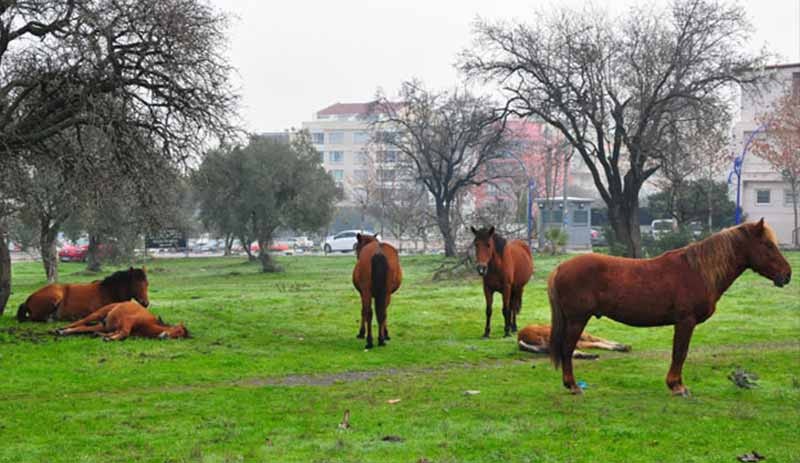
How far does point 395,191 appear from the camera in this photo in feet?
248

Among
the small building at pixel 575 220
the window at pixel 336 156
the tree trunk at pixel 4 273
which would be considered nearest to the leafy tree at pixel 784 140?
the small building at pixel 575 220

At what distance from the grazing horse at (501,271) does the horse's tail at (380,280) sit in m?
1.52

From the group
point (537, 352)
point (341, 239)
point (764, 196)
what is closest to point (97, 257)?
point (341, 239)

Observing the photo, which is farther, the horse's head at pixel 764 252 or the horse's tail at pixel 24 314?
the horse's tail at pixel 24 314

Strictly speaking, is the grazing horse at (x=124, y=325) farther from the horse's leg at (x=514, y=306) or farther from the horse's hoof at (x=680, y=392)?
the horse's hoof at (x=680, y=392)

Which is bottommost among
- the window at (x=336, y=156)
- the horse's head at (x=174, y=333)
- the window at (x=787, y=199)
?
the horse's head at (x=174, y=333)

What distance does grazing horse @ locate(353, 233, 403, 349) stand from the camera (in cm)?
1351

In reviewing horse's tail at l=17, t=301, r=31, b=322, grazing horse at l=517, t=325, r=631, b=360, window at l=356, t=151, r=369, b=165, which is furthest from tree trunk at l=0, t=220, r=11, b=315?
window at l=356, t=151, r=369, b=165

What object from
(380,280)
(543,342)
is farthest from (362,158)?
(543,342)

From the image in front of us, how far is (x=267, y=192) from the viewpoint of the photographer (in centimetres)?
4041

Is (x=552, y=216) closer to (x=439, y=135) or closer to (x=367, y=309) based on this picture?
(x=439, y=135)

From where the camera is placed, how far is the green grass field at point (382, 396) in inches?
279

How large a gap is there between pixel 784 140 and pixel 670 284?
→ 1686 inches

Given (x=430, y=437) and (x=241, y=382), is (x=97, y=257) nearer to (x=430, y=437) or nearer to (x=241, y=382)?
(x=241, y=382)
